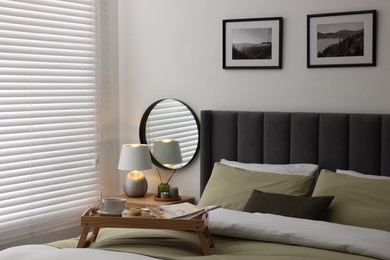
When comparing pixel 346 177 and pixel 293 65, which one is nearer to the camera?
pixel 346 177

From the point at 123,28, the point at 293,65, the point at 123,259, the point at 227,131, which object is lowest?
the point at 123,259

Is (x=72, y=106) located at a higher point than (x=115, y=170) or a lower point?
higher

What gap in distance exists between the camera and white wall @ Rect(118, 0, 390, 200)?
439cm

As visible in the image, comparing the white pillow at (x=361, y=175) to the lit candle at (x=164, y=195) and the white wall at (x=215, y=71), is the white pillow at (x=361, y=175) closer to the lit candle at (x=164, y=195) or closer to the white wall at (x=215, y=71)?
the white wall at (x=215, y=71)

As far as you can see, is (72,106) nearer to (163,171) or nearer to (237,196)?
(163,171)

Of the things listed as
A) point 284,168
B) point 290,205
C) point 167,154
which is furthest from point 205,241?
point 167,154

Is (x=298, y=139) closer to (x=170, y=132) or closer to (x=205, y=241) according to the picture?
(x=170, y=132)

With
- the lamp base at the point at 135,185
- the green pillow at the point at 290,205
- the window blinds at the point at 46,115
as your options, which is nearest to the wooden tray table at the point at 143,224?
the green pillow at the point at 290,205

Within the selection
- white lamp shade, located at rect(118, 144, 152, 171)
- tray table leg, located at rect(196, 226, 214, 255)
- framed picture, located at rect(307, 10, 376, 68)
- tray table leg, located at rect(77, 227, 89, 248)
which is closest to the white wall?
framed picture, located at rect(307, 10, 376, 68)

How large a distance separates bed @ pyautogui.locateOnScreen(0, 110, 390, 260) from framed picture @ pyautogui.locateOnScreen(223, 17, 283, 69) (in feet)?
1.23

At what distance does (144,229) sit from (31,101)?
60.3 inches

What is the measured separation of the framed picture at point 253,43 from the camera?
15.3 ft

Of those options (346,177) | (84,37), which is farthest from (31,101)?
(346,177)

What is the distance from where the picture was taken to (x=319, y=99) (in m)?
4.54
